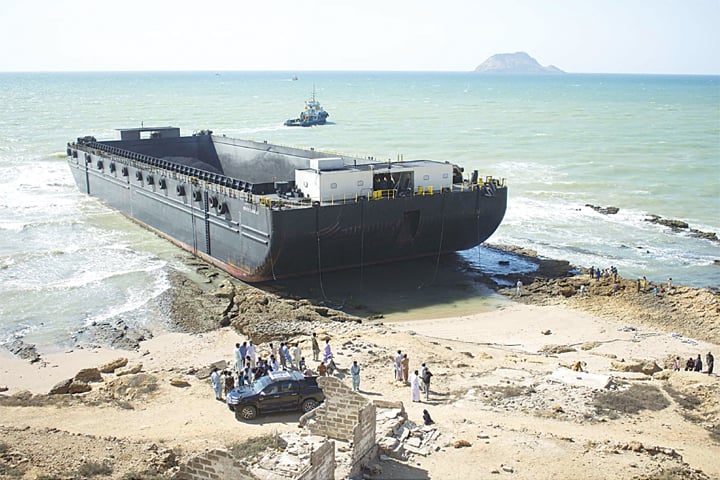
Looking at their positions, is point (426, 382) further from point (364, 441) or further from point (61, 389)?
point (61, 389)

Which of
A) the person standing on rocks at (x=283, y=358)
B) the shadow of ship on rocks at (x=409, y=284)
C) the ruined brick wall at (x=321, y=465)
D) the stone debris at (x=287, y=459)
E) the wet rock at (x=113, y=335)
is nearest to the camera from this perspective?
the ruined brick wall at (x=321, y=465)

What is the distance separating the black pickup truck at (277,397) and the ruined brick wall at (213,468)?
18.1ft

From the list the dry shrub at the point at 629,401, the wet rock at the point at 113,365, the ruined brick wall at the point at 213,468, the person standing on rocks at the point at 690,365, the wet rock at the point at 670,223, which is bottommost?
the wet rock at the point at 670,223

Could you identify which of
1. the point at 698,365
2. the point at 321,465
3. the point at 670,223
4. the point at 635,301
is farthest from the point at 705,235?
the point at 321,465

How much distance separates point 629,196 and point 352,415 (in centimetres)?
4648

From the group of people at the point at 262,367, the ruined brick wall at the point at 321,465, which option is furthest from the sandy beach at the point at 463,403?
the ruined brick wall at the point at 321,465

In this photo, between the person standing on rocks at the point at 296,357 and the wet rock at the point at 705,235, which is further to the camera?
the wet rock at the point at 705,235

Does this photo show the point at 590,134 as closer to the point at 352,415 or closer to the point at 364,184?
the point at 364,184

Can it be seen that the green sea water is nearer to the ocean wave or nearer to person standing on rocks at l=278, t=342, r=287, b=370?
the ocean wave

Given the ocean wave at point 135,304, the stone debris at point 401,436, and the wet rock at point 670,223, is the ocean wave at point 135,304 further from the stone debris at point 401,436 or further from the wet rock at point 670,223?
the wet rock at point 670,223

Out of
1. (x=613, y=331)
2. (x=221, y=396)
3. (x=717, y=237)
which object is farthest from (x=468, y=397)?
(x=717, y=237)

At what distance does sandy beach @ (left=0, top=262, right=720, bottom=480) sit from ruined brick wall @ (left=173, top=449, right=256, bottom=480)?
312 centimetres

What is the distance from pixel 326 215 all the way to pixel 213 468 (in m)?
19.7

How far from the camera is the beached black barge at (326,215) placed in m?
31.0
